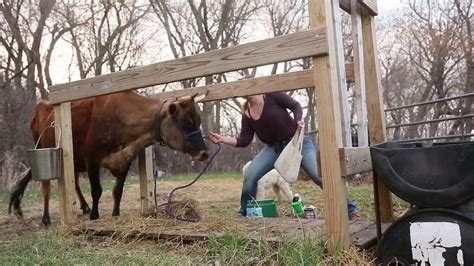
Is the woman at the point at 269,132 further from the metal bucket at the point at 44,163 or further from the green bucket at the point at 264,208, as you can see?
the metal bucket at the point at 44,163

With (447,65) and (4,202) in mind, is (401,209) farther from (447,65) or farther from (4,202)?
(447,65)

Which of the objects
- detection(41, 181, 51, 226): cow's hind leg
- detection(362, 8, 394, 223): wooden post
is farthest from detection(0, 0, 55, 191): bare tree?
detection(362, 8, 394, 223): wooden post

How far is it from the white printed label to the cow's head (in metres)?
3.33

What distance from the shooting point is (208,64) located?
3717 millimetres

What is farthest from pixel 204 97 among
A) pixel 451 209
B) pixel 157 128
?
pixel 451 209

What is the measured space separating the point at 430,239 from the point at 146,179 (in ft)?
13.9

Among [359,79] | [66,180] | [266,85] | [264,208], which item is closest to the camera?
[359,79]

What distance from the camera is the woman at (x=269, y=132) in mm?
5430

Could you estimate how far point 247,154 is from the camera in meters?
22.5

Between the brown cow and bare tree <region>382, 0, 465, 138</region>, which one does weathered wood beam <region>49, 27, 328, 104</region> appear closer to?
the brown cow

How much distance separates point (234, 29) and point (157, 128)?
882 inches

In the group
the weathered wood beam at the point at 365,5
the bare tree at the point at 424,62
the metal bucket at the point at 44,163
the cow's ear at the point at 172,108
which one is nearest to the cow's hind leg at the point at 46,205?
the metal bucket at the point at 44,163

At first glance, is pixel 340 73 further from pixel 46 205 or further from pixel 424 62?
pixel 424 62

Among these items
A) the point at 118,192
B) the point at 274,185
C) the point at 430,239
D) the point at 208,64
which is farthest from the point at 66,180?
the point at 274,185
